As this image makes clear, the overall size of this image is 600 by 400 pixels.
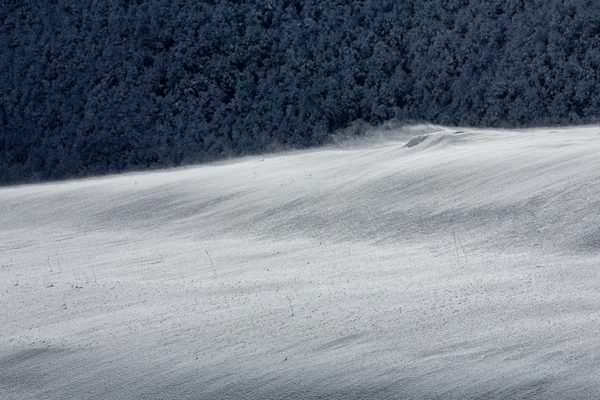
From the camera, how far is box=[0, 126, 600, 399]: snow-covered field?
4.48 m

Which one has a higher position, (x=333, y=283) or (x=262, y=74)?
(x=262, y=74)

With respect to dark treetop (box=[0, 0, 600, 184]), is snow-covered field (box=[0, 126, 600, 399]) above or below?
below

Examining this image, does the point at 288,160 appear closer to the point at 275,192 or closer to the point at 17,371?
the point at 275,192

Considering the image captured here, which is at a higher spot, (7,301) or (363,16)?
(363,16)

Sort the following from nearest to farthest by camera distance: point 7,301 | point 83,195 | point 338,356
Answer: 1. point 338,356
2. point 7,301
3. point 83,195

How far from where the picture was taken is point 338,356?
15.3 ft

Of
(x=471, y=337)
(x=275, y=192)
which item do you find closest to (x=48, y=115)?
(x=275, y=192)

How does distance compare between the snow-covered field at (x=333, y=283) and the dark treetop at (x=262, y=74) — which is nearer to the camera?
the snow-covered field at (x=333, y=283)

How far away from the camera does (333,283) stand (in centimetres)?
615

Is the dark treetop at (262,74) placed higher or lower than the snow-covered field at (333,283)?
higher

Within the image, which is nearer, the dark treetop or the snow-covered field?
the snow-covered field

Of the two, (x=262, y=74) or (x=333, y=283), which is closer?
(x=333, y=283)

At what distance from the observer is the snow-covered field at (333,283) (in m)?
4.48

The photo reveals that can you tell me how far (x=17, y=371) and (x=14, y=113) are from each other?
46.6 ft
